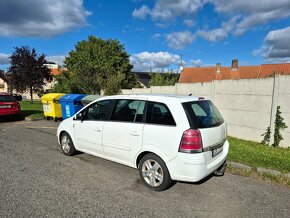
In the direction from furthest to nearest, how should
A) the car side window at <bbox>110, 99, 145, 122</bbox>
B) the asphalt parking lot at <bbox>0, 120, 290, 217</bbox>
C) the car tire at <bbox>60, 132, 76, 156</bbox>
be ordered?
the car tire at <bbox>60, 132, 76, 156</bbox> < the car side window at <bbox>110, 99, 145, 122</bbox> < the asphalt parking lot at <bbox>0, 120, 290, 217</bbox>

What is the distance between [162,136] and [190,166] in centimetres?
64

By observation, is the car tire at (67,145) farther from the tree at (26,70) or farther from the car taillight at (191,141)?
the tree at (26,70)

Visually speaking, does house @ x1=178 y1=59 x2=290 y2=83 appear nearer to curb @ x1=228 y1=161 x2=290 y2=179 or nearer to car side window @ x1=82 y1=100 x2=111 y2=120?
curb @ x1=228 y1=161 x2=290 y2=179

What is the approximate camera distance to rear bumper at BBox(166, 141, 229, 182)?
133 inches

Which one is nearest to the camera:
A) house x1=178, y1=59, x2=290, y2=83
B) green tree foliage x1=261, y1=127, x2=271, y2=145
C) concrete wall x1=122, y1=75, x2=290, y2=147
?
concrete wall x1=122, y1=75, x2=290, y2=147

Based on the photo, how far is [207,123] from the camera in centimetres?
370

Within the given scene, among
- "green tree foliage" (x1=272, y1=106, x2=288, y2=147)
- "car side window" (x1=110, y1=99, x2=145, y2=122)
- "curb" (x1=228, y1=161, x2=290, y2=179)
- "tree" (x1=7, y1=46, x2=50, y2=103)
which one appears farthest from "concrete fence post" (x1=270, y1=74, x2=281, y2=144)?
"tree" (x1=7, y1=46, x2=50, y2=103)

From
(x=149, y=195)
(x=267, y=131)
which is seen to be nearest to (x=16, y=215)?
(x=149, y=195)

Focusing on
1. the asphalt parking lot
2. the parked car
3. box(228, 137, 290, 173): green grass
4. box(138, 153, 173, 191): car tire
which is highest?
the parked car

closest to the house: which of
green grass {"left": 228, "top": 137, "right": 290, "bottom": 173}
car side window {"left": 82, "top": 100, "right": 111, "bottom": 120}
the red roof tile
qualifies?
the red roof tile

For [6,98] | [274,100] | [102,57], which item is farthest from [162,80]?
[274,100]

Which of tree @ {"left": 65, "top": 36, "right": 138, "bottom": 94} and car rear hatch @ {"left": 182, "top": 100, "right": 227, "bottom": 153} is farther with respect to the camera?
tree @ {"left": 65, "top": 36, "right": 138, "bottom": 94}

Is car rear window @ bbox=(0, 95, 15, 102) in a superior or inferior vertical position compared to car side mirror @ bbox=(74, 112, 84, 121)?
superior

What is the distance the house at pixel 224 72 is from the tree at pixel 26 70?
22103 millimetres
